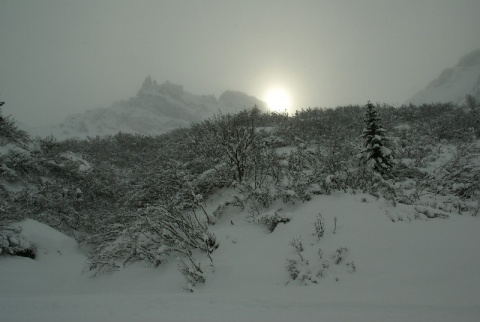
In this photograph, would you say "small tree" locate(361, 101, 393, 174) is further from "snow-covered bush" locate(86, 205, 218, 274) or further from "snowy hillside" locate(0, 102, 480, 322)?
"snow-covered bush" locate(86, 205, 218, 274)

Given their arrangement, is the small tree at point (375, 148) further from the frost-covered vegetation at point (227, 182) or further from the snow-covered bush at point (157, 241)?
the snow-covered bush at point (157, 241)

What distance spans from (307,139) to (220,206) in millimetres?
9154

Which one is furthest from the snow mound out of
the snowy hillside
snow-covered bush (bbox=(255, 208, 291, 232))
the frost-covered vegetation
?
snow-covered bush (bbox=(255, 208, 291, 232))

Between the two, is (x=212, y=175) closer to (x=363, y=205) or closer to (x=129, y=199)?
(x=129, y=199)

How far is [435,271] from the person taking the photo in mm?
4824

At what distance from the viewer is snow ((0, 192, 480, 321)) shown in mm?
4215

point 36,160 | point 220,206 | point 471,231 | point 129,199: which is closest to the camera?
point 471,231

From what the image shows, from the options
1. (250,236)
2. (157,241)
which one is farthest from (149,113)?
(250,236)

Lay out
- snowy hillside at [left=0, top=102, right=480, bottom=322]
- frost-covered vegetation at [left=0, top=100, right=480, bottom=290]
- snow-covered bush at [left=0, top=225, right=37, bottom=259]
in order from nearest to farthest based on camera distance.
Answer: snowy hillside at [left=0, top=102, right=480, bottom=322], frost-covered vegetation at [left=0, top=100, right=480, bottom=290], snow-covered bush at [left=0, top=225, right=37, bottom=259]

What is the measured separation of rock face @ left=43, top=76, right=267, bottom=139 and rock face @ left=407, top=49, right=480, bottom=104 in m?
51.7

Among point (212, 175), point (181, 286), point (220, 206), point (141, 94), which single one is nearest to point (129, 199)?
point (212, 175)

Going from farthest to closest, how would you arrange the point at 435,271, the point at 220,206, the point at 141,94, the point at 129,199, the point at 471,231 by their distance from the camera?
1. the point at 141,94
2. the point at 129,199
3. the point at 220,206
4. the point at 471,231
5. the point at 435,271

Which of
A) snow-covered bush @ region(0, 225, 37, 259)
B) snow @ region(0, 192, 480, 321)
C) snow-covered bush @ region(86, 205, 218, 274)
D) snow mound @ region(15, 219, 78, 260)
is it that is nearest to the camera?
snow @ region(0, 192, 480, 321)

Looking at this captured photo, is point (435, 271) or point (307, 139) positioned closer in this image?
point (435, 271)
